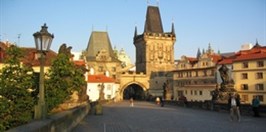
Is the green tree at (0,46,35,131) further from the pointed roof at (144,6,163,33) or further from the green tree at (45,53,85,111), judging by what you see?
the pointed roof at (144,6,163,33)

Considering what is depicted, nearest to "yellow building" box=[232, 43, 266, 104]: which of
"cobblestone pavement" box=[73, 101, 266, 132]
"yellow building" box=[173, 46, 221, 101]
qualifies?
"yellow building" box=[173, 46, 221, 101]

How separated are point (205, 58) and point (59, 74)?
163 ft

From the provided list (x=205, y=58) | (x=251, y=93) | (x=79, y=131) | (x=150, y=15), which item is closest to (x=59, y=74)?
(x=79, y=131)

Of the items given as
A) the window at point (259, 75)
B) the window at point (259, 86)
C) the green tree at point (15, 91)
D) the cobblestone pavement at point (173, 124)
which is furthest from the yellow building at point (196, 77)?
the green tree at point (15, 91)

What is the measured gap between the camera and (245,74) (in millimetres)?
57656

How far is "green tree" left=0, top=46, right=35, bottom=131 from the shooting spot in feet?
55.1

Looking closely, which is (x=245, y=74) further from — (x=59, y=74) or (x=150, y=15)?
(x=150, y=15)

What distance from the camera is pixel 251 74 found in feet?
185

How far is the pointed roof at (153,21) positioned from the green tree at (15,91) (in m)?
79.2

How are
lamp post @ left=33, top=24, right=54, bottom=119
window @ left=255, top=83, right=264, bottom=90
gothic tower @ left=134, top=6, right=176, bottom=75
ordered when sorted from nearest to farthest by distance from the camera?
lamp post @ left=33, top=24, right=54, bottom=119 < window @ left=255, top=83, right=264, bottom=90 < gothic tower @ left=134, top=6, right=176, bottom=75

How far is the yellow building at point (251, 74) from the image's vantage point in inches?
2137

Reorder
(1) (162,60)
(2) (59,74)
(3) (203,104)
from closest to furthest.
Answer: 1. (2) (59,74)
2. (3) (203,104)
3. (1) (162,60)

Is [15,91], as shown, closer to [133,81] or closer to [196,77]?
[196,77]

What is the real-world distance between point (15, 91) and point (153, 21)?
84886 millimetres
